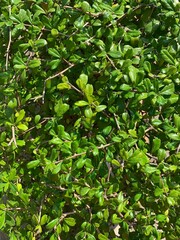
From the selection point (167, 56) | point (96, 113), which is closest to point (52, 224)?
point (96, 113)

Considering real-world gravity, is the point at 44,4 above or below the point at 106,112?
above

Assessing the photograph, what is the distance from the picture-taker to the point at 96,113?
1.74 m

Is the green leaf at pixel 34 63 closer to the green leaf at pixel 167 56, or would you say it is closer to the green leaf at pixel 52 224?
the green leaf at pixel 167 56

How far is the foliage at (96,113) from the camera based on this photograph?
170 cm

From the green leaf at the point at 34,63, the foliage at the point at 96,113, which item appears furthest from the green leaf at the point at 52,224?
the green leaf at the point at 34,63

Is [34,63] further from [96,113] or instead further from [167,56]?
[167,56]

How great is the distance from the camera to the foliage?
1.70m

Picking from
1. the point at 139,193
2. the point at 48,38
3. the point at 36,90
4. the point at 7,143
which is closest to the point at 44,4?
the point at 48,38

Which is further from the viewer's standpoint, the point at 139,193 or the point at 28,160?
the point at 28,160

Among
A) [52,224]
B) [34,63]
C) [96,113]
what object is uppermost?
[34,63]

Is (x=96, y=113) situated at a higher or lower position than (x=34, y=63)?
lower

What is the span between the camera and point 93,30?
5.74 feet

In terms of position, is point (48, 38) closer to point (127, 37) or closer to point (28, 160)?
point (127, 37)

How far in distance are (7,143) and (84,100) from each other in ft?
1.26
